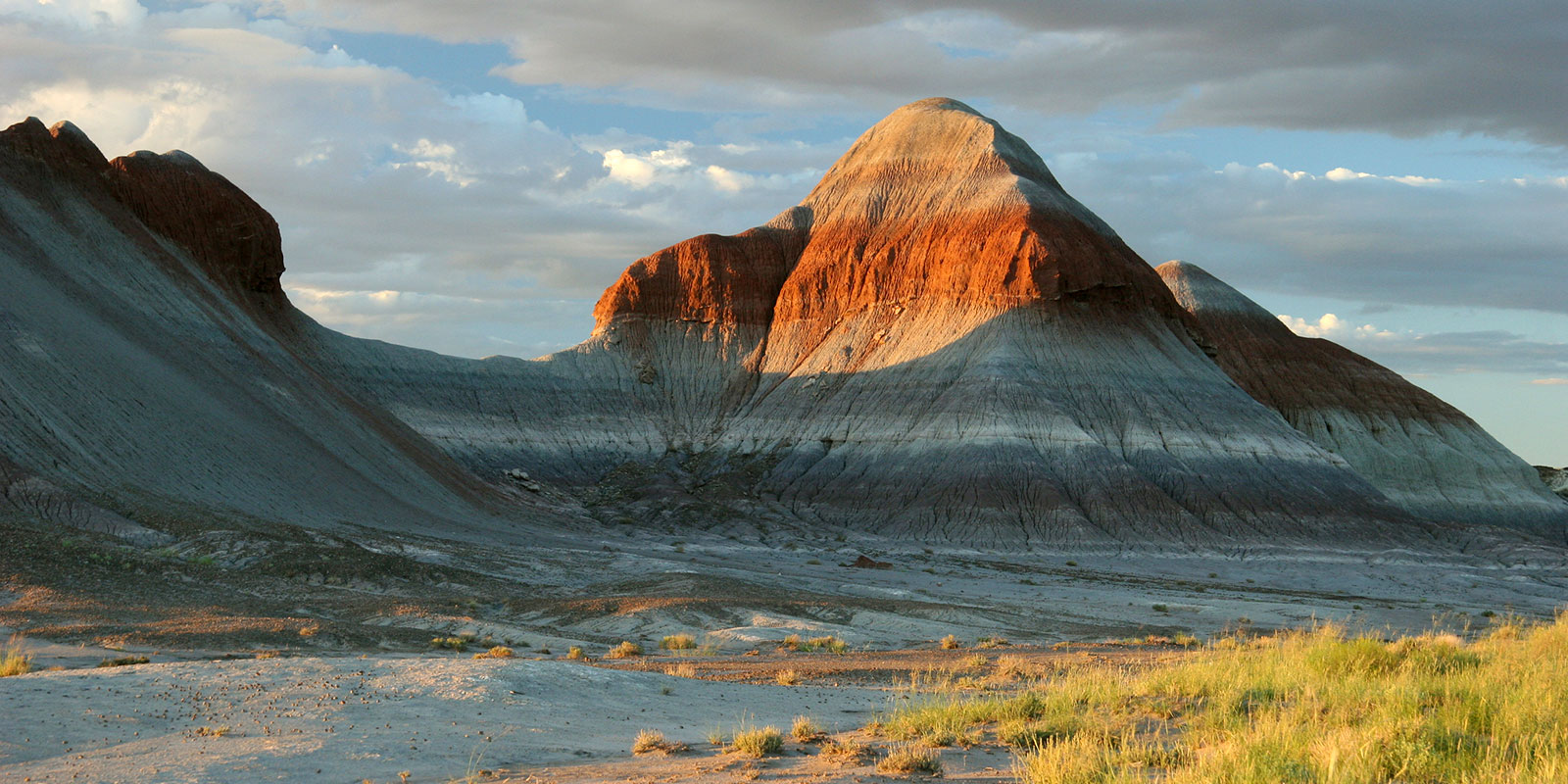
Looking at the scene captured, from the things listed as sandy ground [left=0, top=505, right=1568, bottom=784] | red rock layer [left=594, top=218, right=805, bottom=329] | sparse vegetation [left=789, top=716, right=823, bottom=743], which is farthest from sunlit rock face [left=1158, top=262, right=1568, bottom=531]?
sparse vegetation [left=789, top=716, right=823, bottom=743]

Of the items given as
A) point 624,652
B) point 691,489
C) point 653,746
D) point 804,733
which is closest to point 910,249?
point 691,489

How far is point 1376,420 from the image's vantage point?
322 ft

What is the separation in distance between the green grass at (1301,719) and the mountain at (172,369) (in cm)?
3245

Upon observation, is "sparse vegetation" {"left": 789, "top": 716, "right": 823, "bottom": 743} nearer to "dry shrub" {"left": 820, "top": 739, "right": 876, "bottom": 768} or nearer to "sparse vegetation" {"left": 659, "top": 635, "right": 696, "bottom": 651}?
"dry shrub" {"left": 820, "top": 739, "right": 876, "bottom": 768}

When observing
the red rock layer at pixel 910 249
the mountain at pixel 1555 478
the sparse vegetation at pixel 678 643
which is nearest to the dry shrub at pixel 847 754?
the sparse vegetation at pixel 678 643

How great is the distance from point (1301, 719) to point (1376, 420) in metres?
94.8

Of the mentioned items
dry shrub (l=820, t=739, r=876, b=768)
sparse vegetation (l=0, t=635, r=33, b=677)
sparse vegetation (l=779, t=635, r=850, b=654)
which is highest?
dry shrub (l=820, t=739, r=876, b=768)

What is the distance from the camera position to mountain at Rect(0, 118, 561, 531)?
147 feet

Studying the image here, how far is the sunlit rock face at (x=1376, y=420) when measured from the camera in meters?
90.9

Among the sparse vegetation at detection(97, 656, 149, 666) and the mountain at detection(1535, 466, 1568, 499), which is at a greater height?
the mountain at detection(1535, 466, 1568, 499)

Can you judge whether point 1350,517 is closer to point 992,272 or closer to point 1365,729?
point 992,272

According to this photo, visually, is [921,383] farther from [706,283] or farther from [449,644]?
[449,644]

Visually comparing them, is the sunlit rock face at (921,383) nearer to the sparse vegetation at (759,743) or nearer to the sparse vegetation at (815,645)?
the sparse vegetation at (815,645)

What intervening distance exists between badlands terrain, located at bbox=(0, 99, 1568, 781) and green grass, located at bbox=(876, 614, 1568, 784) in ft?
3.47
